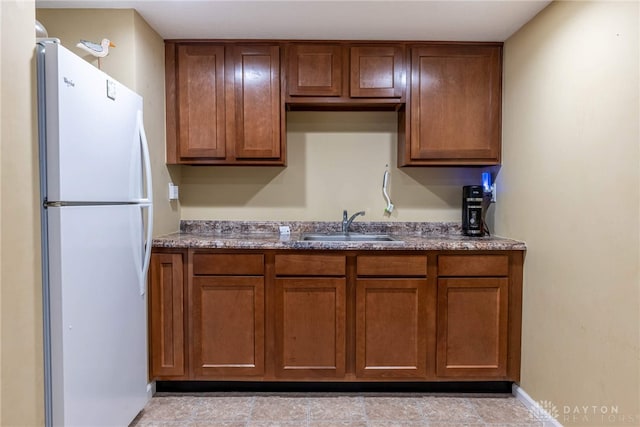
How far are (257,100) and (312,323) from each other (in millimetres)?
1448

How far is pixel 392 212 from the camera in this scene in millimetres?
2863

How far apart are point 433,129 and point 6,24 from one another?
2181 mm

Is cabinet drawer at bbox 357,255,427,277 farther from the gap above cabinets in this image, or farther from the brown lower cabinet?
the gap above cabinets

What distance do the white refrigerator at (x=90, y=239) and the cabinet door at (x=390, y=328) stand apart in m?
1.21

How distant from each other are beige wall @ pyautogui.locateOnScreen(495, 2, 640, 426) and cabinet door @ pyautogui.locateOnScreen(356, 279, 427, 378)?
0.61 meters

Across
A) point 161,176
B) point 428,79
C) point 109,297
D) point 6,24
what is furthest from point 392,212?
point 6,24

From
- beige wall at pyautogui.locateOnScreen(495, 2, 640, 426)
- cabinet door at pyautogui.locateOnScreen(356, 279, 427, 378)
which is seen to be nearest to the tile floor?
cabinet door at pyautogui.locateOnScreen(356, 279, 427, 378)

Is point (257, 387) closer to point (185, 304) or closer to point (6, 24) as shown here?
point (185, 304)

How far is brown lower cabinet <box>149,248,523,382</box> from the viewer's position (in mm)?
2264

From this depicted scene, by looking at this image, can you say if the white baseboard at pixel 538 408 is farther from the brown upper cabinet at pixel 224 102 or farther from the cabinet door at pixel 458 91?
the brown upper cabinet at pixel 224 102

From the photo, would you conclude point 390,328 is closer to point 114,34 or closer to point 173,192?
point 173,192

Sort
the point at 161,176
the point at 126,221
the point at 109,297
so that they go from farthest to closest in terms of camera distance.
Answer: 1. the point at 161,176
2. the point at 126,221
3. the point at 109,297

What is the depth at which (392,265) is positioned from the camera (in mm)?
2260

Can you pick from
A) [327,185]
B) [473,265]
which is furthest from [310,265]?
[473,265]
